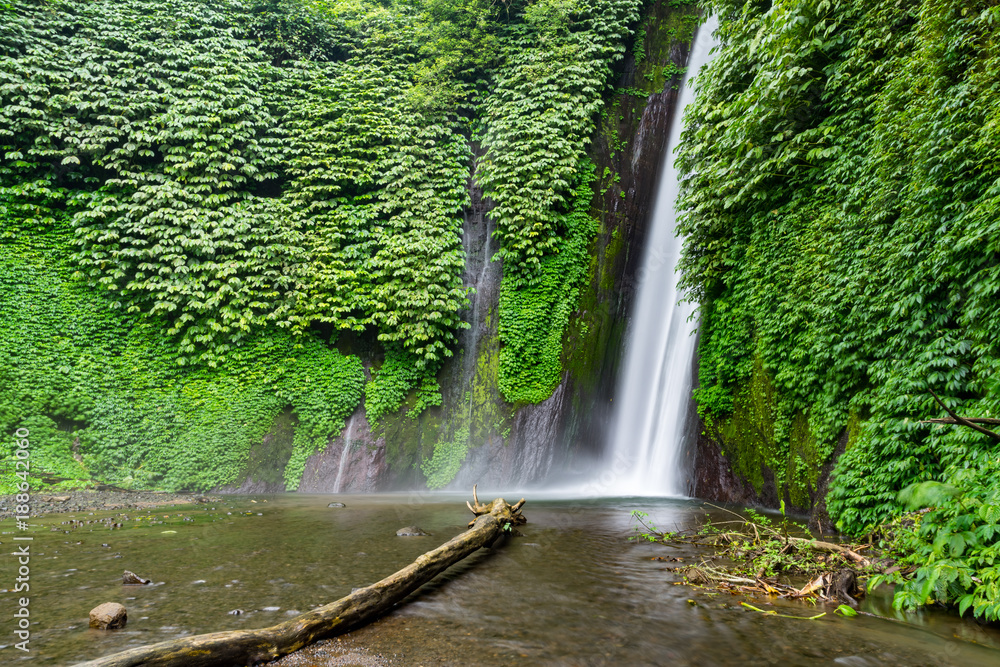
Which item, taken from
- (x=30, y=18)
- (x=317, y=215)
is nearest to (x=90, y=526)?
(x=317, y=215)

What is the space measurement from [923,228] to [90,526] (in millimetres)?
10977

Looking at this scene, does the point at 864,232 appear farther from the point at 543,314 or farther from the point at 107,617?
the point at 107,617

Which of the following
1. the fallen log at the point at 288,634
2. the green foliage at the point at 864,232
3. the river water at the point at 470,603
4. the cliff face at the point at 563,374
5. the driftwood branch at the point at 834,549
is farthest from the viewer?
the cliff face at the point at 563,374

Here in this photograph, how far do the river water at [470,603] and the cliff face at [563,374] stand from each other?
5703 mm

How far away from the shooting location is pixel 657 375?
12.0m

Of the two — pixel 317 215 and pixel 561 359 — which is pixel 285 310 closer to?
pixel 317 215

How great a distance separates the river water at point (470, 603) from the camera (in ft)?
9.80

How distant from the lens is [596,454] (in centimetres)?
1231

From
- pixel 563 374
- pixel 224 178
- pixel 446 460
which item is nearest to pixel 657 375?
pixel 563 374

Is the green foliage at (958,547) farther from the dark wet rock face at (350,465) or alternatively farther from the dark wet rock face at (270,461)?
the dark wet rock face at (270,461)

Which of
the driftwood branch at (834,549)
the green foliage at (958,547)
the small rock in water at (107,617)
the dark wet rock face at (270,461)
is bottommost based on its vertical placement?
the dark wet rock face at (270,461)

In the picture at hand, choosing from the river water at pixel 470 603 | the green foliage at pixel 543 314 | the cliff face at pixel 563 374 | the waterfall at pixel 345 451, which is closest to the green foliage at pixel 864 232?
the river water at pixel 470 603

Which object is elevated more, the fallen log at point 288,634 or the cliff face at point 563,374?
the cliff face at point 563,374

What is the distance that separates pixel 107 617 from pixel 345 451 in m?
9.28
